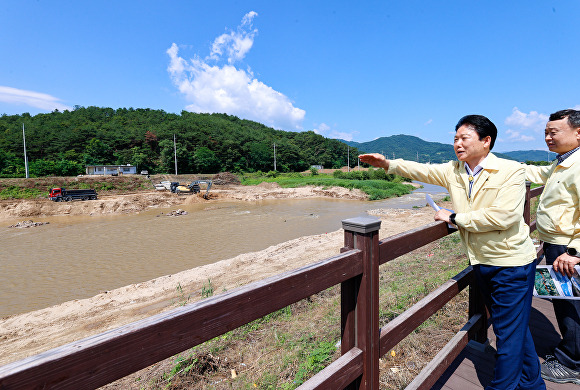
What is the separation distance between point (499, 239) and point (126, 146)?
65011 mm

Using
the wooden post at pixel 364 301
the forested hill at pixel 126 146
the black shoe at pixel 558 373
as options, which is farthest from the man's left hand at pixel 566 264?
the forested hill at pixel 126 146

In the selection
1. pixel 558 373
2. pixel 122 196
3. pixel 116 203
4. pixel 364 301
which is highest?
pixel 364 301

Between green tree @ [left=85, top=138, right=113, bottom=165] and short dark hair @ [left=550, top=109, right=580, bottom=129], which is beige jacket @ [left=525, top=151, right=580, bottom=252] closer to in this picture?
short dark hair @ [left=550, top=109, right=580, bottom=129]

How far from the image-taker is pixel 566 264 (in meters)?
1.95

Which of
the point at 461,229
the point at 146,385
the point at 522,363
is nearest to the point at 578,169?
the point at 461,229

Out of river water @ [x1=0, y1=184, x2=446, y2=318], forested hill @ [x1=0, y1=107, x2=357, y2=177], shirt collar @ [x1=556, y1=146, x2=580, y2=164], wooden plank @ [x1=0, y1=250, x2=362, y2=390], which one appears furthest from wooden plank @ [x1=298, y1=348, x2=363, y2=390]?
forested hill @ [x1=0, y1=107, x2=357, y2=177]

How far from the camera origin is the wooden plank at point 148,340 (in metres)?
0.71

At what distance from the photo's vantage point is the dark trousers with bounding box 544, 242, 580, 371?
2.20 meters

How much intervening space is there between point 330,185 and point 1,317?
106 feet

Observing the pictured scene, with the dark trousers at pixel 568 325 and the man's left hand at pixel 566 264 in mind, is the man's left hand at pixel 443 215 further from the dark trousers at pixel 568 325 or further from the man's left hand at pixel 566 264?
the dark trousers at pixel 568 325

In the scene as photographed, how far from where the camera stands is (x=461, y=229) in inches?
78.1

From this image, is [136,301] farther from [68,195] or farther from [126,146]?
[126,146]

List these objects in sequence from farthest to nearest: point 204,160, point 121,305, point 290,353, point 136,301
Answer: point 204,160 < point 136,301 < point 121,305 < point 290,353

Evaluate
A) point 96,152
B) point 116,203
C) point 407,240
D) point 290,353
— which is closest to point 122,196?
point 116,203
